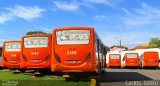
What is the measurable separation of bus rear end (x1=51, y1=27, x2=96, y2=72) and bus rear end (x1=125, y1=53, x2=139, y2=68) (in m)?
37.2

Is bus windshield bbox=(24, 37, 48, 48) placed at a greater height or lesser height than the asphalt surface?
greater

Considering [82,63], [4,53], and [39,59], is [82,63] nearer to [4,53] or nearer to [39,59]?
[39,59]

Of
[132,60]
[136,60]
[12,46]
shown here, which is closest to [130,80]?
[12,46]

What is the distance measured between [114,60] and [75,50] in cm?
4215

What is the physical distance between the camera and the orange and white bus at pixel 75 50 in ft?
77.8

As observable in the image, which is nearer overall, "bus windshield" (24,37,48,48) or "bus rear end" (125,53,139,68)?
"bus windshield" (24,37,48,48)

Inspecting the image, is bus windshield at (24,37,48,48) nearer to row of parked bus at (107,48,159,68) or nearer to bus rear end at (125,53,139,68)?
row of parked bus at (107,48,159,68)

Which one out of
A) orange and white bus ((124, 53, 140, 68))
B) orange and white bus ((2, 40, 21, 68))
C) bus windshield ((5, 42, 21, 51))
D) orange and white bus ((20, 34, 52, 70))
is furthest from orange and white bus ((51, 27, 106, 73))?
orange and white bus ((124, 53, 140, 68))

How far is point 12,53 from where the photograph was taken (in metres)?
35.4

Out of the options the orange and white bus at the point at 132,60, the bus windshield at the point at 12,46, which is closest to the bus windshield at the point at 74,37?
the bus windshield at the point at 12,46

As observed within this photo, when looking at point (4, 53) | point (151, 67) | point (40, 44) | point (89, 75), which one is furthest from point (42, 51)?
point (151, 67)

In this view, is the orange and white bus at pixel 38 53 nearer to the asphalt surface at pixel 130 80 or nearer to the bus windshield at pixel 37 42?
the bus windshield at pixel 37 42

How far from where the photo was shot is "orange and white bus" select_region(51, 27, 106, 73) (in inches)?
934

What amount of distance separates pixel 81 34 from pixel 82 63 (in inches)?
61.0
